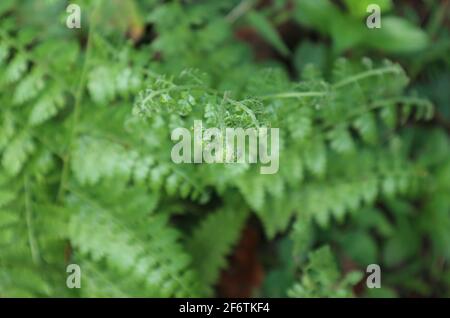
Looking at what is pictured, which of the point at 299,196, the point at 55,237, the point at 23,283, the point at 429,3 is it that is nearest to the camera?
the point at 23,283

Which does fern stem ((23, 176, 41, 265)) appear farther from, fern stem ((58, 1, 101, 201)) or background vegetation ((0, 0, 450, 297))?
fern stem ((58, 1, 101, 201))

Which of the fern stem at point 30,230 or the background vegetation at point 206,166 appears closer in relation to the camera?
the background vegetation at point 206,166

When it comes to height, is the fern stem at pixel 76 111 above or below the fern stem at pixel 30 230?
above

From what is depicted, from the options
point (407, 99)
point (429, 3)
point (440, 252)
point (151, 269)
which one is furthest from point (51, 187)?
point (429, 3)

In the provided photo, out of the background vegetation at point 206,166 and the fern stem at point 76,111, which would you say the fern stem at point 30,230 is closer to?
the background vegetation at point 206,166

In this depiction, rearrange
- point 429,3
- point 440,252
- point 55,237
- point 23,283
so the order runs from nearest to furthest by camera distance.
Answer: point 23,283, point 55,237, point 440,252, point 429,3

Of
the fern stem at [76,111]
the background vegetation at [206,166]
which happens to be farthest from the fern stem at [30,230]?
the fern stem at [76,111]

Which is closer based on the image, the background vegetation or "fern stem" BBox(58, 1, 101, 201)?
the background vegetation

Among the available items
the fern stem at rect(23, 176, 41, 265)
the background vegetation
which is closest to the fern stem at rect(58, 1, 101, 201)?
the background vegetation

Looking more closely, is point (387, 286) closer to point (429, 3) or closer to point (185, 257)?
point (185, 257)
